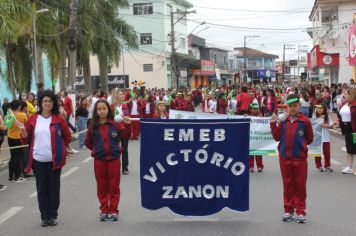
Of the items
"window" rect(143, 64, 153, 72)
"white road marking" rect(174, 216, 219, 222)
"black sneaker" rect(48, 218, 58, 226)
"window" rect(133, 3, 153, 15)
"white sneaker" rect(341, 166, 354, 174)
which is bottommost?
"white sneaker" rect(341, 166, 354, 174)

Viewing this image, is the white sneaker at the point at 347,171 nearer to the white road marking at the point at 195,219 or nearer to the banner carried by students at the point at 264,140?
the banner carried by students at the point at 264,140

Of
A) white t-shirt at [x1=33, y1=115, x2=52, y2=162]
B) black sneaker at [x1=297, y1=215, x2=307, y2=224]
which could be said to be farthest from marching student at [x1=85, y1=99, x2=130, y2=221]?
black sneaker at [x1=297, y1=215, x2=307, y2=224]

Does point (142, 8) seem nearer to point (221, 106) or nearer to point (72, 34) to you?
point (72, 34)

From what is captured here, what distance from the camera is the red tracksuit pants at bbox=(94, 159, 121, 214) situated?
704cm

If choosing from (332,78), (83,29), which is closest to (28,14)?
(83,29)

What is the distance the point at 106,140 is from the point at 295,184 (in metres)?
2.53

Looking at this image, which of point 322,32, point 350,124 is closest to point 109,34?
point 322,32

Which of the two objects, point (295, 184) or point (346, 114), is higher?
point (346, 114)

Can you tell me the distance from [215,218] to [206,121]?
1361mm

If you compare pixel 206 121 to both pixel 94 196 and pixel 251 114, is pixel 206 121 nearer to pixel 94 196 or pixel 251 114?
pixel 94 196

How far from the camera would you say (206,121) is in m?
6.88

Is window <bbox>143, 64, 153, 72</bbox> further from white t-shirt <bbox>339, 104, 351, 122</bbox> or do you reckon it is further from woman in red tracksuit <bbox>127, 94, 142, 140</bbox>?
white t-shirt <bbox>339, 104, 351, 122</bbox>

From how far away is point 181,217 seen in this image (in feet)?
23.9

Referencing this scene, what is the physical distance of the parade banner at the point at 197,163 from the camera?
271 inches
